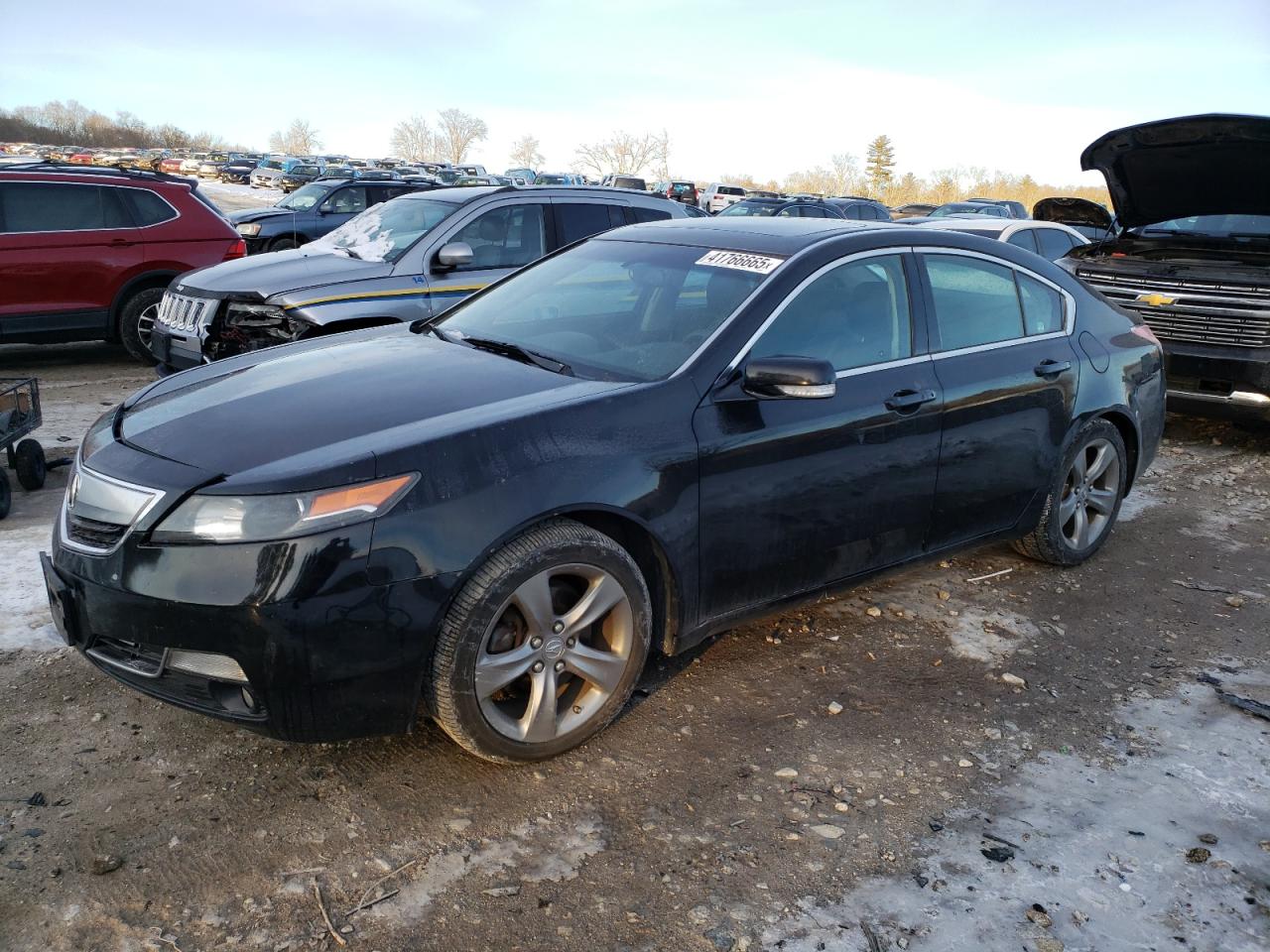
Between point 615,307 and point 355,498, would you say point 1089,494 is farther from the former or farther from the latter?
point 355,498

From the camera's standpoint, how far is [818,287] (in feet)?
12.5

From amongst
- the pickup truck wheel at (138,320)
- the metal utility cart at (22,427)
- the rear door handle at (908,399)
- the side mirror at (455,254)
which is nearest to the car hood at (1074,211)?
the side mirror at (455,254)

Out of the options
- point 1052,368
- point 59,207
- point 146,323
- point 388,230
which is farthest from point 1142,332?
point 59,207

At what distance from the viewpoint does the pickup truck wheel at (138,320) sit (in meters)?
9.38

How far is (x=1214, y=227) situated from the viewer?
326 inches

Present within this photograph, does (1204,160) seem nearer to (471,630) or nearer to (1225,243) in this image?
(1225,243)

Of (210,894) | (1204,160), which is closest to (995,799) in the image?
(210,894)

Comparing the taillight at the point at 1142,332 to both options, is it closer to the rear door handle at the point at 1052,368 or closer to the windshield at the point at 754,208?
the rear door handle at the point at 1052,368

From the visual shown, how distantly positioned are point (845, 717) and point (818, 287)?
155cm

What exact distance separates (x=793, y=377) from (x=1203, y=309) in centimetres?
556

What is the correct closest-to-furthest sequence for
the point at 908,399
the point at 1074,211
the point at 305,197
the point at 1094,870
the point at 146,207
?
the point at 1094,870, the point at 908,399, the point at 146,207, the point at 1074,211, the point at 305,197

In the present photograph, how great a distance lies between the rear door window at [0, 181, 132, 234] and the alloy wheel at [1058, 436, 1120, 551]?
839 cm

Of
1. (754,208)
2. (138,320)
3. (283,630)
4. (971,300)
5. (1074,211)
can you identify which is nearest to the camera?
(283,630)

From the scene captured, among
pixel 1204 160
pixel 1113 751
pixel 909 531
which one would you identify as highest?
pixel 1204 160
